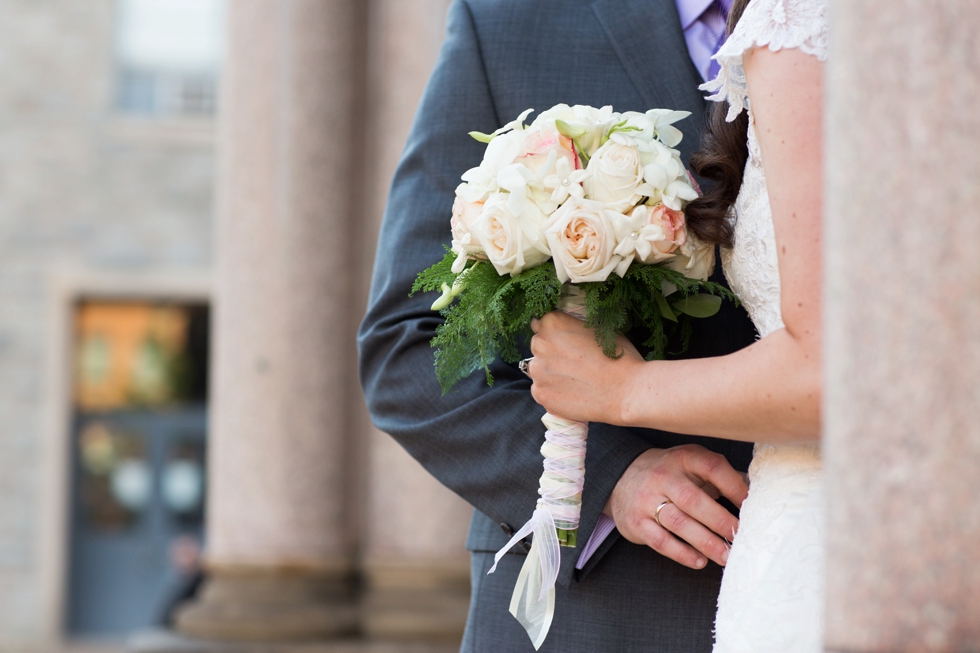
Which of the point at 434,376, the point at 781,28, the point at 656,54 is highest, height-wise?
the point at 656,54

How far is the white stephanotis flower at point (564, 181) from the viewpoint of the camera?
5.36 feet

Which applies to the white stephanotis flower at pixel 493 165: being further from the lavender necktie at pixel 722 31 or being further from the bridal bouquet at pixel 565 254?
the lavender necktie at pixel 722 31

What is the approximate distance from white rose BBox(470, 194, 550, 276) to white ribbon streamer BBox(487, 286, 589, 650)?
13 centimetres

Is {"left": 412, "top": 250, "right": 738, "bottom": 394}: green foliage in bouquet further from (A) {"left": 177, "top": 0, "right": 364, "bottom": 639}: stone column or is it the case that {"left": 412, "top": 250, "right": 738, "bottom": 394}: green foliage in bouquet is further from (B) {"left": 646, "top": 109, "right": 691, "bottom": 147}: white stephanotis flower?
(A) {"left": 177, "top": 0, "right": 364, "bottom": 639}: stone column

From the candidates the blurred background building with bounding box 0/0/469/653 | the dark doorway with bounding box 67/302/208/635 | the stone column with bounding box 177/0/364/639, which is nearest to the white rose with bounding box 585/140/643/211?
the stone column with bounding box 177/0/364/639

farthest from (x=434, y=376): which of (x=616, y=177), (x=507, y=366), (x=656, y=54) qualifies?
(x=656, y=54)

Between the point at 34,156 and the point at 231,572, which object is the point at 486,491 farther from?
the point at 34,156

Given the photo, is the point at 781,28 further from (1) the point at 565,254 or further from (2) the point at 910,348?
(2) the point at 910,348

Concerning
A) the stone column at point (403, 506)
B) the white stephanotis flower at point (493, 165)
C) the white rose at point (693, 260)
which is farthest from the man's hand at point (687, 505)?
the stone column at point (403, 506)

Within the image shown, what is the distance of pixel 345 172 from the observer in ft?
17.3

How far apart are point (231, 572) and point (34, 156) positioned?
8725mm

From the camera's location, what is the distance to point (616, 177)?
5.35ft

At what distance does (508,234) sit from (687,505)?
513 mm

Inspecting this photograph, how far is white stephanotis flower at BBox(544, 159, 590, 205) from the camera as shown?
1.63 meters
